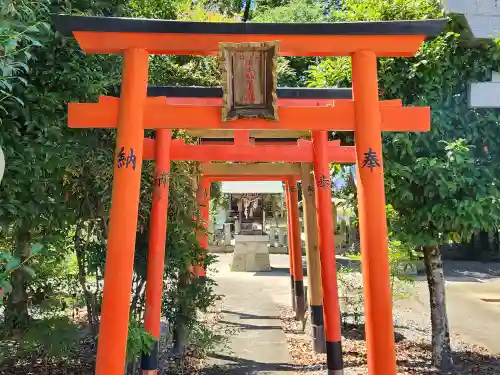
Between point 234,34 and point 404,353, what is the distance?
6.77m

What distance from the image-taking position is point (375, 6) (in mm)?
7152

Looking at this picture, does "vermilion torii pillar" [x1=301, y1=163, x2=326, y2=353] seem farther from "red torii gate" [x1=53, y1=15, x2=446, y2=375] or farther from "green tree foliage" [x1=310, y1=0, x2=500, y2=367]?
"red torii gate" [x1=53, y1=15, x2=446, y2=375]

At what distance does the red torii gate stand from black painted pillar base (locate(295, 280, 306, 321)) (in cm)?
709

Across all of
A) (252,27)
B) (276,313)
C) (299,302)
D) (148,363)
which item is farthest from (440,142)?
(276,313)

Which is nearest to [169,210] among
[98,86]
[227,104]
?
[98,86]

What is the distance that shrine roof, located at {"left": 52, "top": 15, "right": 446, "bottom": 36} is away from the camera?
Answer: 3977 millimetres

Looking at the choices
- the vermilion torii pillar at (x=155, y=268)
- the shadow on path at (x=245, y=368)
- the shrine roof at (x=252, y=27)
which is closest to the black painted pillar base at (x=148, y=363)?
the vermilion torii pillar at (x=155, y=268)

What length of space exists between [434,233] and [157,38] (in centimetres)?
496

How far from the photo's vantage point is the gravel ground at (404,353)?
7.46m

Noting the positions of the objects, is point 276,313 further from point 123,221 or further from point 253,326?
point 123,221

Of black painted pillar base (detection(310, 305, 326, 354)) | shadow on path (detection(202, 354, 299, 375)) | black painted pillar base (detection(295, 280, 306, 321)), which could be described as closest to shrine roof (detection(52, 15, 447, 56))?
shadow on path (detection(202, 354, 299, 375))

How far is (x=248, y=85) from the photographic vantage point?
13.8 feet

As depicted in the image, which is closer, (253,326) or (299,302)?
(253,326)

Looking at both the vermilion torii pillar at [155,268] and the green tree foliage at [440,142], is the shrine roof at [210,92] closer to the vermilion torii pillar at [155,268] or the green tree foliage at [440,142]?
the green tree foliage at [440,142]
